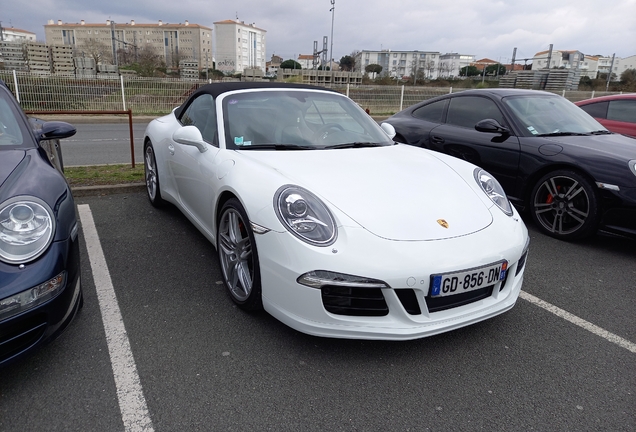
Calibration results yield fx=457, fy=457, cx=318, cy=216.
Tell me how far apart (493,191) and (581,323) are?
0.96 metres

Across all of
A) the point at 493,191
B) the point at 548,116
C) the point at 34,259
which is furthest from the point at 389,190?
the point at 548,116

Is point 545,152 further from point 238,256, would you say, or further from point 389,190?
point 238,256

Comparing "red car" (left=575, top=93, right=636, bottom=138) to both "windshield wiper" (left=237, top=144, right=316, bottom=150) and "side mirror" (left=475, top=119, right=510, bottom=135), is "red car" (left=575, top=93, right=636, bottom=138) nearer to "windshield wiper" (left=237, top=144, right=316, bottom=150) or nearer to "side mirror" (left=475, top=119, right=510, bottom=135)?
"side mirror" (left=475, top=119, right=510, bottom=135)

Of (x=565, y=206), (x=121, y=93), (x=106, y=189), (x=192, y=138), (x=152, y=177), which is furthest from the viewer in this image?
(x=121, y=93)

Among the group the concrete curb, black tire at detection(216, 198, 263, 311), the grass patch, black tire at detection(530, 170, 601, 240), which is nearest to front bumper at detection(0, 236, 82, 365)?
black tire at detection(216, 198, 263, 311)

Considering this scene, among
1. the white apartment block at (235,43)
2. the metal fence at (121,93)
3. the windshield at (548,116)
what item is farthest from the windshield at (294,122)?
the white apartment block at (235,43)

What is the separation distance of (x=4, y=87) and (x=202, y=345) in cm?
247

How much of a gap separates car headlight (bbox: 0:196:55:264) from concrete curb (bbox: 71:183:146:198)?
3.40 meters

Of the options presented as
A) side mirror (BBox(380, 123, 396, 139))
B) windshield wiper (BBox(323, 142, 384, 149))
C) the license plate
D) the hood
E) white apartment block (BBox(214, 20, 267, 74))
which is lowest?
the license plate

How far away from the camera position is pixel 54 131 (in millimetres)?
3160

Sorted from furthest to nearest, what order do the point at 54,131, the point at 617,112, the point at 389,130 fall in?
1. the point at 617,112
2. the point at 389,130
3. the point at 54,131

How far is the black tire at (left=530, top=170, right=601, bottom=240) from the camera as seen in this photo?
4055 millimetres

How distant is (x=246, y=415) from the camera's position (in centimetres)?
194

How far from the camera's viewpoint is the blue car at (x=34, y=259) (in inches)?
73.8
